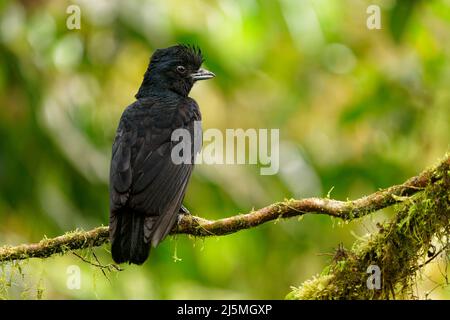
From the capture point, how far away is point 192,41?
8.61 meters

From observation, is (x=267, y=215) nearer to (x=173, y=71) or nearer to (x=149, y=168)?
(x=149, y=168)

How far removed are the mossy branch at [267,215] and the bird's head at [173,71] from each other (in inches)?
60.7

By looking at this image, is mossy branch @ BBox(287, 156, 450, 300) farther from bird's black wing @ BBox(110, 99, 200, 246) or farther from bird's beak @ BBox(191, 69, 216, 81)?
bird's beak @ BBox(191, 69, 216, 81)

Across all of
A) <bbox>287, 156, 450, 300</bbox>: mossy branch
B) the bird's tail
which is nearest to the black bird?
the bird's tail

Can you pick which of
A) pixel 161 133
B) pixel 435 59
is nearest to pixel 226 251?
pixel 435 59

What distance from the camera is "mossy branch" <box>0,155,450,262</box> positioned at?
4496mm

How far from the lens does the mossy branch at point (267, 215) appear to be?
450 cm

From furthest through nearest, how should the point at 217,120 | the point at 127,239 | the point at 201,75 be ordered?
the point at 217,120 → the point at 201,75 → the point at 127,239

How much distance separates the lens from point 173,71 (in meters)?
6.79

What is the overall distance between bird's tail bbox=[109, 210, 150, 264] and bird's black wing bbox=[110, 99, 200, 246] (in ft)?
0.12

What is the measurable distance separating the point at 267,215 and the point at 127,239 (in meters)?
0.93

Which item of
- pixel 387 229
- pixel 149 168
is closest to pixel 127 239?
pixel 149 168

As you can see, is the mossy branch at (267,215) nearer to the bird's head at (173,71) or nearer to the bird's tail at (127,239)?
the bird's tail at (127,239)

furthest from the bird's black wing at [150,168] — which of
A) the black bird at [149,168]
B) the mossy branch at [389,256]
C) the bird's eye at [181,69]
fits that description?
the mossy branch at [389,256]
